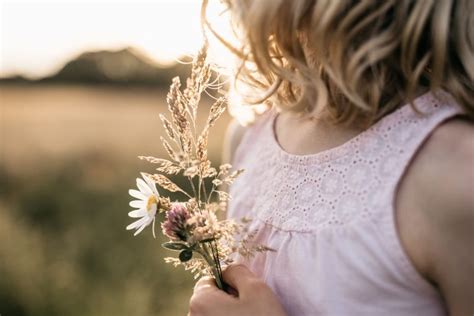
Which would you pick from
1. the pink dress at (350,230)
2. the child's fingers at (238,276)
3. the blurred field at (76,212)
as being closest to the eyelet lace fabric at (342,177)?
the pink dress at (350,230)

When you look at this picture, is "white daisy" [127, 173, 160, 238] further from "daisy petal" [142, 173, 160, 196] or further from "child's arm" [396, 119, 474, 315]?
"child's arm" [396, 119, 474, 315]

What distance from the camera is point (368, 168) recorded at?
145 cm

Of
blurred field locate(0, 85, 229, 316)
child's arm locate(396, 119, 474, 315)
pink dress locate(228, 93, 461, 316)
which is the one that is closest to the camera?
child's arm locate(396, 119, 474, 315)

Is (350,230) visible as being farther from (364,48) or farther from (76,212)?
(76,212)

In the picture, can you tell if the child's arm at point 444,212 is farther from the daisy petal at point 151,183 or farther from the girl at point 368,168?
the daisy petal at point 151,183

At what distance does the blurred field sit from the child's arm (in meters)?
3.81

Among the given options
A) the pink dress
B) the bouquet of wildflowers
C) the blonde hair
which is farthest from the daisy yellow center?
the blonde hair

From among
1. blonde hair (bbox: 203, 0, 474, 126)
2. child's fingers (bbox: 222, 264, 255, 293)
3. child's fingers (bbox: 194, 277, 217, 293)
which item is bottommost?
child's fingers (bbox: 194, 277, 217, 293)

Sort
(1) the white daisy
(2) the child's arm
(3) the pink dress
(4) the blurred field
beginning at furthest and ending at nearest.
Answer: (4) the blurred field < (1) the white daisy < (3) the pink dress < (2) the child's arm

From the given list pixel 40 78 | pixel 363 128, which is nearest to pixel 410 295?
pixel 363 128

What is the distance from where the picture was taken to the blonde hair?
138 centimetres

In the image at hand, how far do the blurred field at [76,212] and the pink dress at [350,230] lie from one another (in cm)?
354

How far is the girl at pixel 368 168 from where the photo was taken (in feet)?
4.28

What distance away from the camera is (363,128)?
1.51 m
